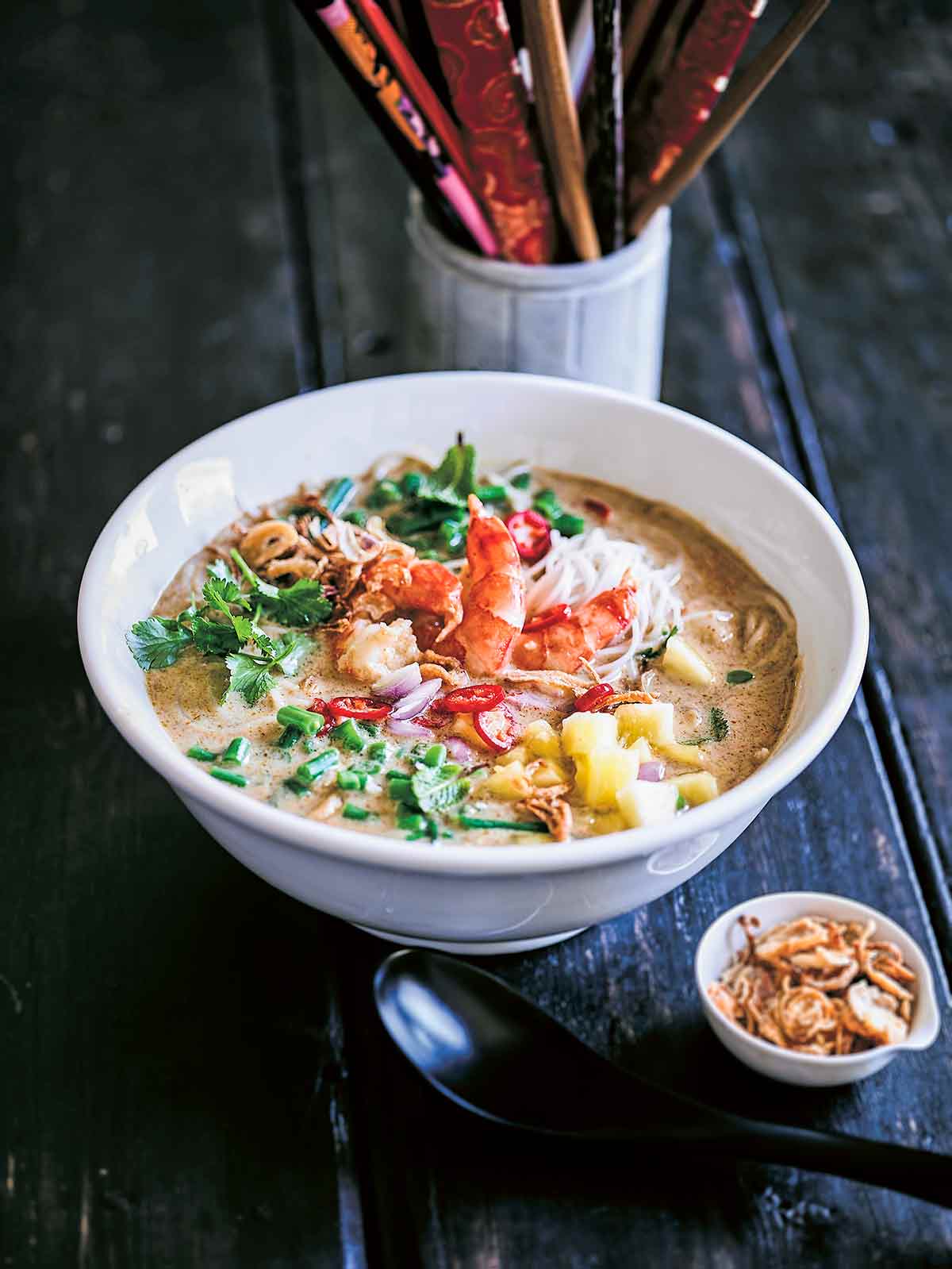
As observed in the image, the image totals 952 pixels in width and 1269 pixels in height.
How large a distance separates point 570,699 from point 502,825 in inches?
11.8

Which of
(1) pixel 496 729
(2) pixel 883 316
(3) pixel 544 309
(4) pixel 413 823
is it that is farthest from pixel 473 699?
(2) pixel 883 316

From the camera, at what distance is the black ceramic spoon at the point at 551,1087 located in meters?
1.84

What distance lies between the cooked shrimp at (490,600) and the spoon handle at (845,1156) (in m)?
0.75

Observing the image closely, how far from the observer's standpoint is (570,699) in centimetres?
223

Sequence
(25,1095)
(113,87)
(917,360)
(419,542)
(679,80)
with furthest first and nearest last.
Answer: (113,87) < (917,360) < (679,80) < (419,542) < (25,1095)

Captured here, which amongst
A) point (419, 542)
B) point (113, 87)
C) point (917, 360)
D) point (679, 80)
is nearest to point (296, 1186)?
point (419, 542)

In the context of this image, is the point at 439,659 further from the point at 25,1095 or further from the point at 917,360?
the point at 917,360

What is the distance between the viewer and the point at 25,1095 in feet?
6.76

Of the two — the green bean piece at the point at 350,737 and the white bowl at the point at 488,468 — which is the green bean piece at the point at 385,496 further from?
the green bean piece at the point at 350,737

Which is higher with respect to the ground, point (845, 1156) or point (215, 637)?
point (215, 637)

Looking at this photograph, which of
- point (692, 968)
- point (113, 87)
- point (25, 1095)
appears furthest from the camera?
point (113, 87)

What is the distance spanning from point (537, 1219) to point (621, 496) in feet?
4.23

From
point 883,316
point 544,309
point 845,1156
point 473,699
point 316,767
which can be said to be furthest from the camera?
point 883,316

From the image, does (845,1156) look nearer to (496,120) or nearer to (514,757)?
(514,757)
